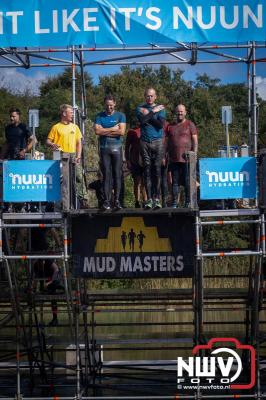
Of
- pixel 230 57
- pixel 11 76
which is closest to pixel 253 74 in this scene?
pixel 230 57

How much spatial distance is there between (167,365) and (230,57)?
6032 millimetres

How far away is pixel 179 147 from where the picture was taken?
47.4 ft

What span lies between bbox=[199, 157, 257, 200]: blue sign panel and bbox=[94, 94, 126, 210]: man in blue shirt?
1.28 m

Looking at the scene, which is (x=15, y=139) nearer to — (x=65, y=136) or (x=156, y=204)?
(x=65, y=136)

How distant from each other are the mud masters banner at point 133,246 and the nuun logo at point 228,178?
92 cm

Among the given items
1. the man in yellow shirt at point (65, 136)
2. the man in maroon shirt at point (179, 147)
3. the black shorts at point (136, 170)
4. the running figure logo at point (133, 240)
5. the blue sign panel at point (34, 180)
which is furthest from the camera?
the man in yellow shirt at point (65, 136)

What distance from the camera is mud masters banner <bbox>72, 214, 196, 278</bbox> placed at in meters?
14.4

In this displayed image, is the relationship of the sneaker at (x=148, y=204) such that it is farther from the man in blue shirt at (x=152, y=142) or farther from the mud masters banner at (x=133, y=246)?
the mud masters banner at (x=133, y=246)

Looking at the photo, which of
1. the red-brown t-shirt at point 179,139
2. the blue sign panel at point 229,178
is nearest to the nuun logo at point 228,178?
the blue sign panel at point 229,178

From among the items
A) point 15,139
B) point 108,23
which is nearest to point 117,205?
point 15,139

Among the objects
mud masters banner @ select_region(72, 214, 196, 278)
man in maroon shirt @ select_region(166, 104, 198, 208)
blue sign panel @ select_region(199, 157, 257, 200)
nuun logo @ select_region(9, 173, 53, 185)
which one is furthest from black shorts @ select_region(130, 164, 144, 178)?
nuun logo @ select_region(9, 173, 53, 185)

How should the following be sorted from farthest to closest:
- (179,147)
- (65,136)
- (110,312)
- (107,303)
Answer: (107,303)
(110,312)
(65,136)
(179,147)

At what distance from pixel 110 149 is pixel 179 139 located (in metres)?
1.19

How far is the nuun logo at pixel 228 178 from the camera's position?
13.7 metres
